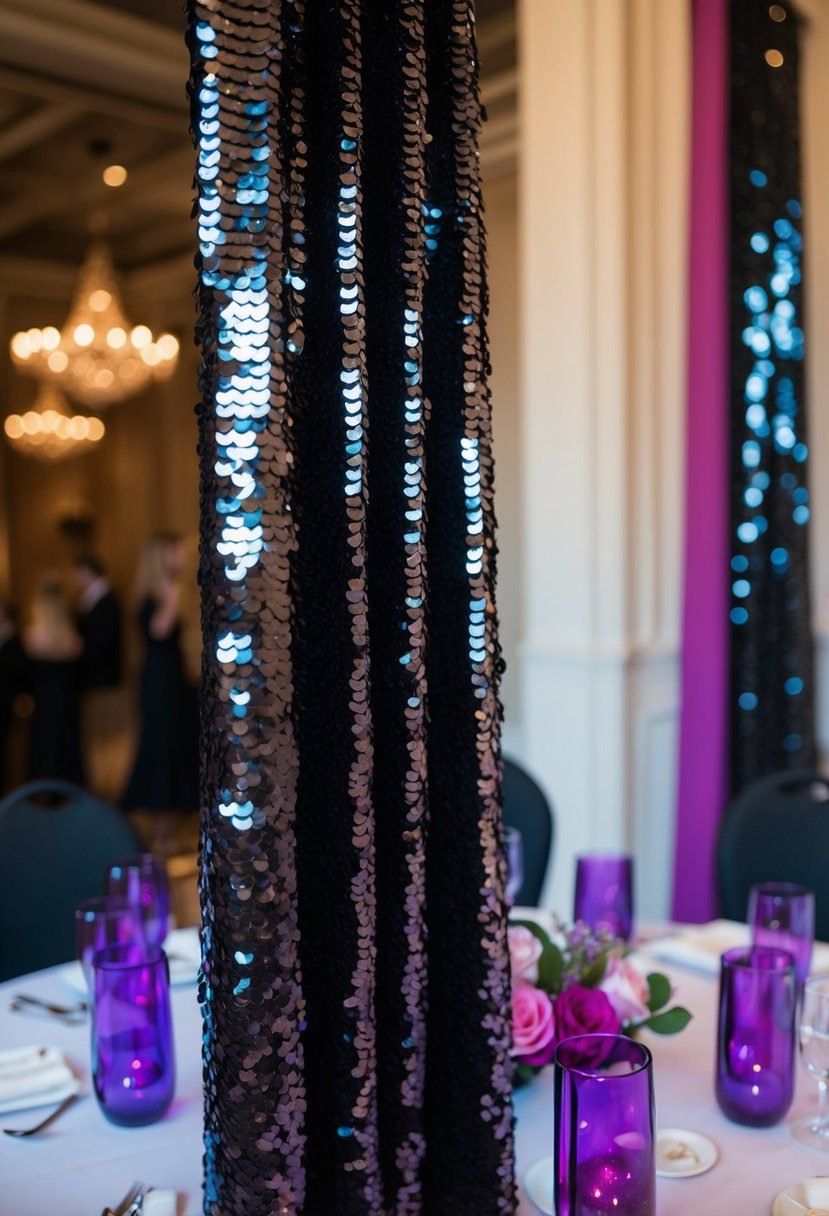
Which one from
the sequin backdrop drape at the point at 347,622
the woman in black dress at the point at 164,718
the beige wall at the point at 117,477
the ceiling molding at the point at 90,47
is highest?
the ceiling molding at the point at 90,47

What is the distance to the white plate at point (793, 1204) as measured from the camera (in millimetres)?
923

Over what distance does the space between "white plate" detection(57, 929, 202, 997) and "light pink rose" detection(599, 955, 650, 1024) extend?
633mm

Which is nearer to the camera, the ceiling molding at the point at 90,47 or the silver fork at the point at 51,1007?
the silver fork at the point at 51,1007

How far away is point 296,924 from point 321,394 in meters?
0.41

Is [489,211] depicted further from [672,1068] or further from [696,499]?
[672,1068]

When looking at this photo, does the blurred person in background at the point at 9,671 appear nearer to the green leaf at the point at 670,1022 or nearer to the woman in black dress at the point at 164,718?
the woman in black dress at the point at 164,718

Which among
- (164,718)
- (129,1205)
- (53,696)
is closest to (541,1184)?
(129,1205)

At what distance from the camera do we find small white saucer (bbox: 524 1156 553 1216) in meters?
0.95

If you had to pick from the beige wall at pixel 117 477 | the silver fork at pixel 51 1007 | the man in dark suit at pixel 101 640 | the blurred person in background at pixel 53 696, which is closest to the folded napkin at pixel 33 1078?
the silver fork at pixel 51 1007

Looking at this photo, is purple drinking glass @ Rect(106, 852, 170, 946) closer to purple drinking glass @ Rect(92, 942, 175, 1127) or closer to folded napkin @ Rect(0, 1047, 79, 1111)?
folded napkin @ Rect(0, 1047, 79, 1111)

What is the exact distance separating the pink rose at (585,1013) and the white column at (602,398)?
70.4 inches

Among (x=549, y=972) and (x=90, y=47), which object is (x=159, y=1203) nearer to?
(x=549, y=972)

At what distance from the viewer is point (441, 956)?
94 centimetres

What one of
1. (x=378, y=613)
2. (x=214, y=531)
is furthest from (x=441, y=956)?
(x=214, y=531)
